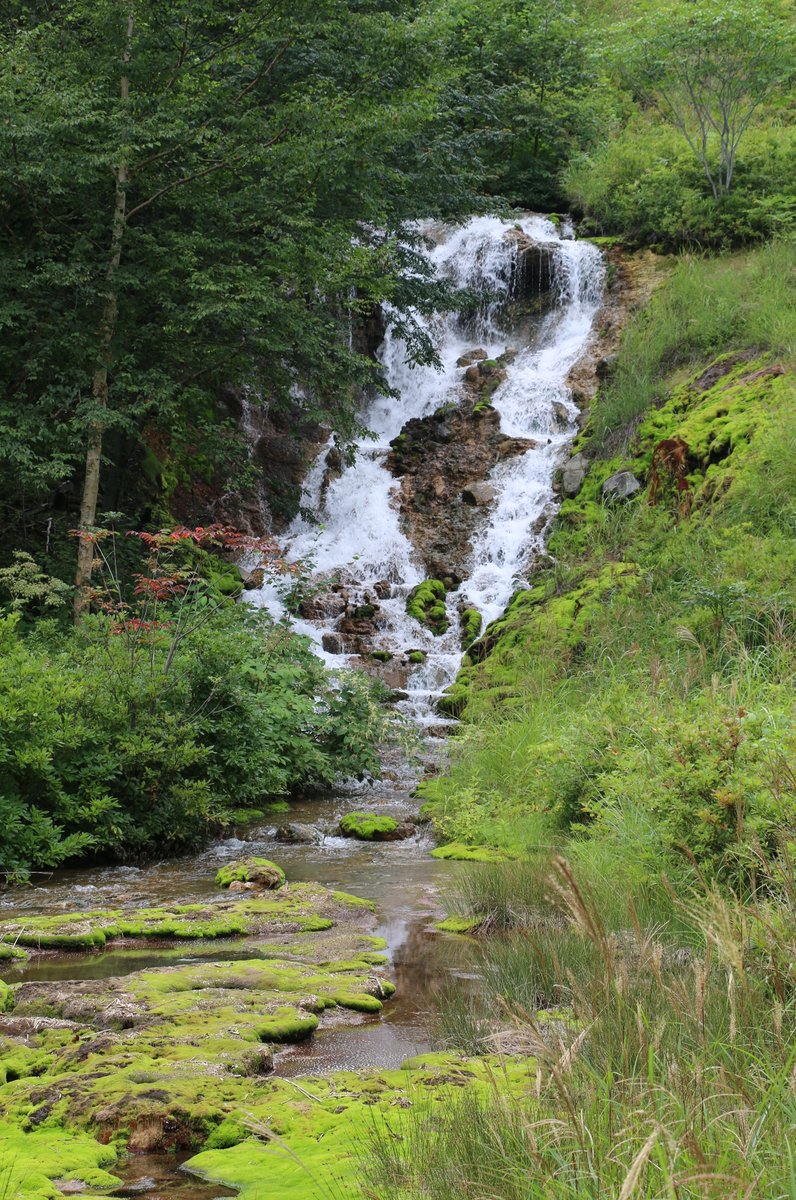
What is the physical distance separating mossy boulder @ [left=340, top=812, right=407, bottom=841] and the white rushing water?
13.1ft

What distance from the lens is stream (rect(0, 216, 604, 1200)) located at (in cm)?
430

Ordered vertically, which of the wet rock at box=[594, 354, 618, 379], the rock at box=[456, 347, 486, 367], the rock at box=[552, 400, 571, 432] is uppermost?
the rock at box=[456, 347, 486, 367]

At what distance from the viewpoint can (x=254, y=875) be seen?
627 centimetres

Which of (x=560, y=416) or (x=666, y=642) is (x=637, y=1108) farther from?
(x=560, y=416)

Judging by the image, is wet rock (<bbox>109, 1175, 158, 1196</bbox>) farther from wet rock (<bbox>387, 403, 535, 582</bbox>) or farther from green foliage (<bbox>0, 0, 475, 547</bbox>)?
wet rock (<bbox>387, 403, 535, 582</bbox>)

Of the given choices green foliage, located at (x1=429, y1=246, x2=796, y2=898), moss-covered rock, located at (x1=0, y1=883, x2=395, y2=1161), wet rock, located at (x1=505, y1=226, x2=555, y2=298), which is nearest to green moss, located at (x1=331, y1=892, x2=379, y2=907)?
moss-covered rock, located at (x1=0, y1=883, x2=395, y2=1161)

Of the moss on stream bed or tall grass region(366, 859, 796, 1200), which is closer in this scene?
tall grass region(366, 859, 796, 1200)

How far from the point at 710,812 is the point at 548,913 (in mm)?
982

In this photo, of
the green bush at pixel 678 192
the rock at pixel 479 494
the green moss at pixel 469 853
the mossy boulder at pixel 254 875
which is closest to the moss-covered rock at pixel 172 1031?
the mossy boulder at pixel 254 875

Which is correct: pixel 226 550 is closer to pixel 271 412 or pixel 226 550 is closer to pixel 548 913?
pixel 271 412

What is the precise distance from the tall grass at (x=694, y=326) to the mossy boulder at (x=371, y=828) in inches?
300

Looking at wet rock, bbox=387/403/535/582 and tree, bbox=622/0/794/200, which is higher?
tree, bbox=622/0/794/200

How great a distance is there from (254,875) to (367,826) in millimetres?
1792

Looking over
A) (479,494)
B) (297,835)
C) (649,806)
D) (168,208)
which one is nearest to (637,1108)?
(649,806)
